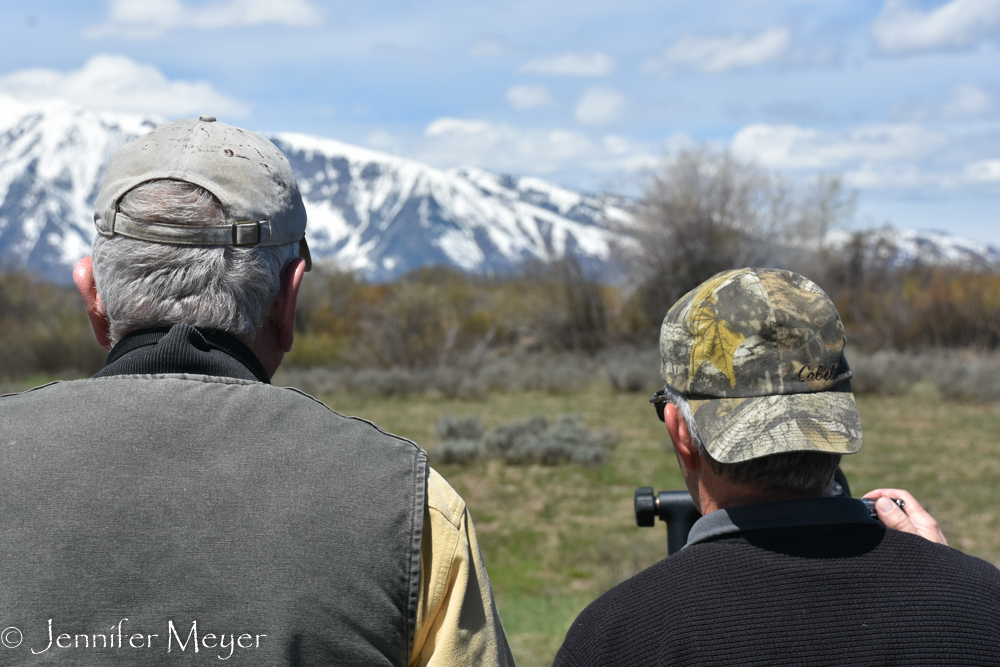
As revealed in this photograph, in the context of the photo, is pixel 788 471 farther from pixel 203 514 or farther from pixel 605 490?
pixel 605 490

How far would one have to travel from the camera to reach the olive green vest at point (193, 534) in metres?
1.17

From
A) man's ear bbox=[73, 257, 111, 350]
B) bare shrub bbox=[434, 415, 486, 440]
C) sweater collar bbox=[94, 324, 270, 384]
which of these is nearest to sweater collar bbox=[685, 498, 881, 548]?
sweater collar bbox=[94, 324, 270, 384]

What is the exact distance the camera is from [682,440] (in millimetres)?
1624

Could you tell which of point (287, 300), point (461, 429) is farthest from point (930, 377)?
point (287, 300)

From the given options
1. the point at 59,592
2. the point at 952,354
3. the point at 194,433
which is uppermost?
the point at 194,433

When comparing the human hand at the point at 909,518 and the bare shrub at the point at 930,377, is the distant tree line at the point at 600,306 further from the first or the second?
the human hand at the point at 909,518

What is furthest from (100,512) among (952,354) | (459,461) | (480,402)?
(952,354)

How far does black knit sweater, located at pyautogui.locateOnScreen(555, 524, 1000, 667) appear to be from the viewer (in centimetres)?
130

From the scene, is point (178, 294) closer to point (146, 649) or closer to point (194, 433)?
point (194, 433)

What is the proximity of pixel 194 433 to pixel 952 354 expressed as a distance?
22532 millimetres

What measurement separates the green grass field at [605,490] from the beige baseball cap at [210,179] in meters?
3.84

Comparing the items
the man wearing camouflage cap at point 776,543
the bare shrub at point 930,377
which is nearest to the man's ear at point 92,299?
the man wearing camouflage cap at point 776,543

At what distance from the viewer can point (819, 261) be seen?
1307 inches

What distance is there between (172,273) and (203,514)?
0.46 m
